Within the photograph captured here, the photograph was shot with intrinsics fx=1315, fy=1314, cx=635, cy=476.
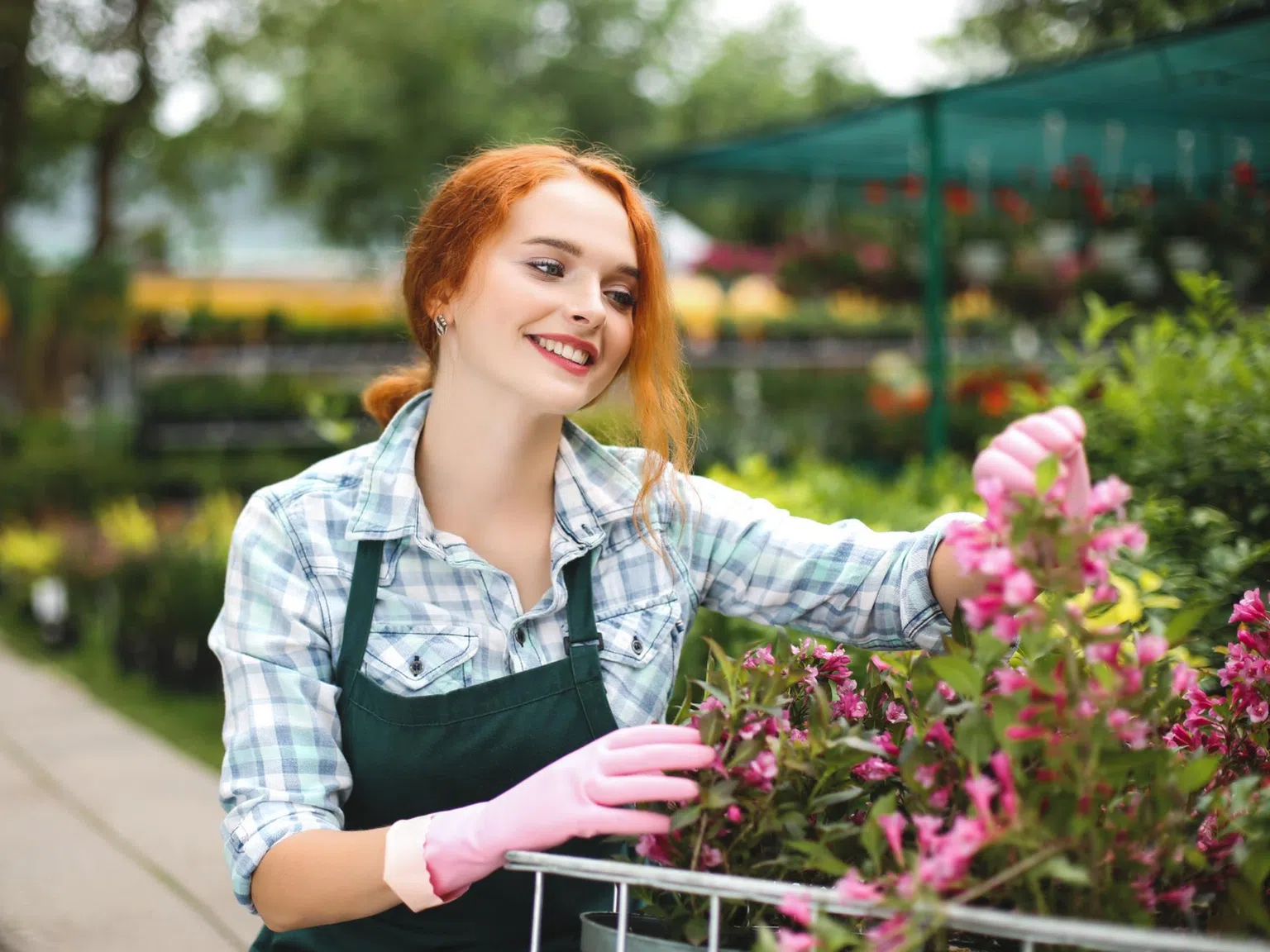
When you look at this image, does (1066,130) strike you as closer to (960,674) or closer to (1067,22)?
(1067,22)

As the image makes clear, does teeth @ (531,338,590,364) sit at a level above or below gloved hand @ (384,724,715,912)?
above

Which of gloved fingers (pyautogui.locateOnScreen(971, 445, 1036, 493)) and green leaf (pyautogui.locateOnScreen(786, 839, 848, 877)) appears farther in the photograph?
gloved fingers (pyautogui.locateOnScreen(971, 445, 1036, 493))

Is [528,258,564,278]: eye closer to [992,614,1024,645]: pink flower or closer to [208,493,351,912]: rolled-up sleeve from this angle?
[208,493,351,912]: rolled-up sleeve

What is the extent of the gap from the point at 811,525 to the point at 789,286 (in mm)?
7073

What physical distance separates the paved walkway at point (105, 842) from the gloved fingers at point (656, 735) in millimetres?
2192

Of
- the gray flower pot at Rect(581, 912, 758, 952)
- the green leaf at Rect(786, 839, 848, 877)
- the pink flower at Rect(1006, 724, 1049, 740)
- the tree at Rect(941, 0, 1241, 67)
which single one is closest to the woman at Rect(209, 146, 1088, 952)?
the gray flower pot at Rect(581, 912, 758, 952)

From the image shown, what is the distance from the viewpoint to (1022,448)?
1.30 metres

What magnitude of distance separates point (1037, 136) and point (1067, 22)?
9.86 feet

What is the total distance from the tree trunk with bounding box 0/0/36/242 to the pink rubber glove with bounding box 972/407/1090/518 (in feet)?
45.1

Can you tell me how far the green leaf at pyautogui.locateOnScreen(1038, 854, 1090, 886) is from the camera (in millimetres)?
991

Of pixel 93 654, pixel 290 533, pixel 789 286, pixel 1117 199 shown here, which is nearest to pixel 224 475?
pixel 93 654

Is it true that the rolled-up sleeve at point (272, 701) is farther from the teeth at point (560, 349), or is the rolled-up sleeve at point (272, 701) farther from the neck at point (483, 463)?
the teeth at point (560, 349)

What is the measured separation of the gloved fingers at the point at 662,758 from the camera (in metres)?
1.21

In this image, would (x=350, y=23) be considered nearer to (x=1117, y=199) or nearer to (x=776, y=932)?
(x=1117, y=199)
